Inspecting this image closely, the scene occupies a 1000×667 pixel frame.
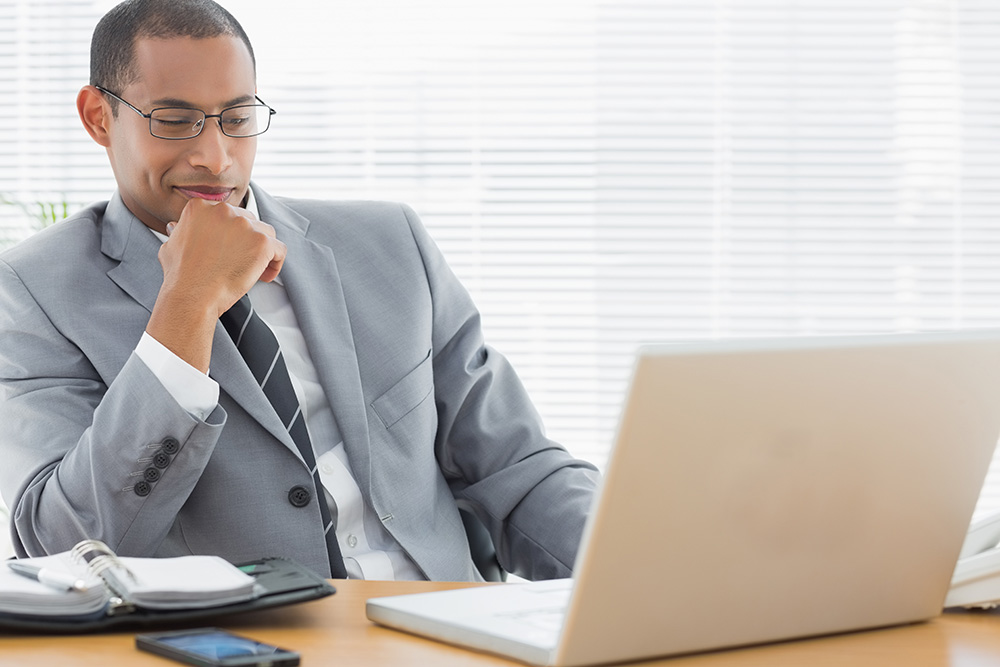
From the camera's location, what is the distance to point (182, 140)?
1.49m

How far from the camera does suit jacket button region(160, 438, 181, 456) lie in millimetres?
1176

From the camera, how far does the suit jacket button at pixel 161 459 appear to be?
3.87 ft

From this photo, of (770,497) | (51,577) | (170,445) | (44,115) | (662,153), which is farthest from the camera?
(44,115)

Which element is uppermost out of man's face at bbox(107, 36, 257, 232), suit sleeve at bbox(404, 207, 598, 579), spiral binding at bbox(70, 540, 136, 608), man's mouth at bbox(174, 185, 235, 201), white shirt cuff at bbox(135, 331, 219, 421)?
man's face at bbox(107, 36, 257, 232)

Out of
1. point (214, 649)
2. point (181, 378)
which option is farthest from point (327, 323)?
point (214, 649)

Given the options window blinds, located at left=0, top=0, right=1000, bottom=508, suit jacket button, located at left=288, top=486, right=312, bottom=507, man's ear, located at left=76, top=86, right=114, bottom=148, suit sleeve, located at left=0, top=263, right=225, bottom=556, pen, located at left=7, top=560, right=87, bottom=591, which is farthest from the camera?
window blinds, located at left=0, top=0, right=1000, bottom=508

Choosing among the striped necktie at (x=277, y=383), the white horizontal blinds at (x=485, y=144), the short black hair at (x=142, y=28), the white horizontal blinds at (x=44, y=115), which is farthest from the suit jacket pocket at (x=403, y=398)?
the white horizontal blinds at (x=44, y=115)

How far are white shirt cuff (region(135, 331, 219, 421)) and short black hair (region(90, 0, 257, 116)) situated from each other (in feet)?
1.64

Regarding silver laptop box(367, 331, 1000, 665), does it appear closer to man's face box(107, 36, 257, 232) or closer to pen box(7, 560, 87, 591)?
pen box(7, 560, 87, 591)

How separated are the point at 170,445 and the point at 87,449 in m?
0.10

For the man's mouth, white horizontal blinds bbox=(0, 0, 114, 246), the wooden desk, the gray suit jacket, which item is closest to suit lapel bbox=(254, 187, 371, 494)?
the gray suit jacket

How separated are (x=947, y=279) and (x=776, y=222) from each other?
51cm

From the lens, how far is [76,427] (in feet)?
4.33

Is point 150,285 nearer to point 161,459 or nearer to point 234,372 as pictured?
point 234,372
